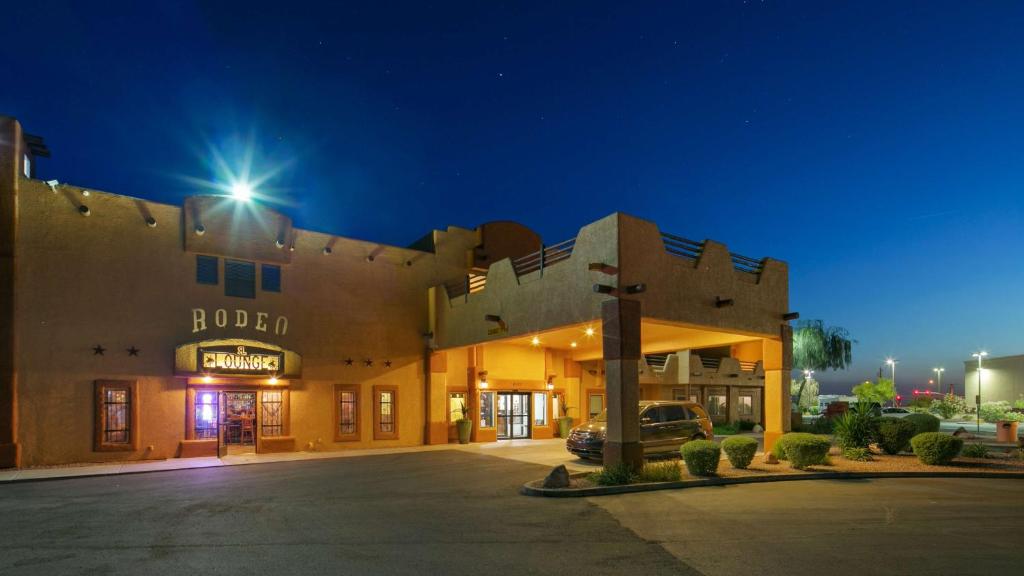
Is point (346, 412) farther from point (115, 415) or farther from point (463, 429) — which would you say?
point (115, 415)

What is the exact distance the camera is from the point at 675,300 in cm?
1429

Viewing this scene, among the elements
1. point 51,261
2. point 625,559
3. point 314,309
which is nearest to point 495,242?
point 314,309

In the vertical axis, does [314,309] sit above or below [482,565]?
above

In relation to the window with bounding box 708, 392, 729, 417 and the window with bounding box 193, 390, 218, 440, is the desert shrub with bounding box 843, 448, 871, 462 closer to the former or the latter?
the window with bounding box 193, 390, 218, 440

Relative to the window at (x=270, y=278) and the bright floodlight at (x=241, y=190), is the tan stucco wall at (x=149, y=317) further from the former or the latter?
the bright floodlight at (x=241, y=190)

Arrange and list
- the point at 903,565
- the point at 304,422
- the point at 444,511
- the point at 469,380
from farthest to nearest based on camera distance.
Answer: the point at 469,380 → the point at 304,422 → the point at 444,511 → the point at 903,565

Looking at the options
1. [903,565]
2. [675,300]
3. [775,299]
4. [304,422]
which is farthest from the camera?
[304,422]

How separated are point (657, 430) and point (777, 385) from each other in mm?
3678

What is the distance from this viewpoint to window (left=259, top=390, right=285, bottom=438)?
1828 cm

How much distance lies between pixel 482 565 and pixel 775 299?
13.6 meters

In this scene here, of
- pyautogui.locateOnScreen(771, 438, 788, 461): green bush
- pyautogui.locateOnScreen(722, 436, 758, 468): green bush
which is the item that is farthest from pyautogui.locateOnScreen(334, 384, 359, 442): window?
pyautogui.locateOnScreen(771, 438, 788, 461): green bush

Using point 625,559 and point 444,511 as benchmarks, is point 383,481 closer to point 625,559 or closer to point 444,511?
point 444,511

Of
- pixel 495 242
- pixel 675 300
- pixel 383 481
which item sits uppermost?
pixel 495 242

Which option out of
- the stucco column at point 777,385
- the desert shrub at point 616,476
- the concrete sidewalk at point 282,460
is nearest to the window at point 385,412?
the concrete sidewalk at point 282,460
